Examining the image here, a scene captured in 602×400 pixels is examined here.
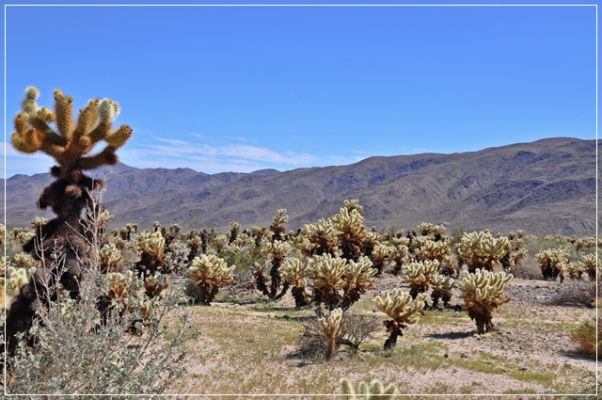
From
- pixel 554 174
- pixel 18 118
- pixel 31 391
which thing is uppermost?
pixel 554 174

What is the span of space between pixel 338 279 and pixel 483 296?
292 centimetres

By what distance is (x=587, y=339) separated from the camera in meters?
10.4

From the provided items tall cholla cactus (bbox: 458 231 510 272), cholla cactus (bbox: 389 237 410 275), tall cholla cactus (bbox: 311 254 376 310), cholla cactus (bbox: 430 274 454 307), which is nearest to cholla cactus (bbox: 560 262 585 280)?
cholla cactus (bbox: 389 237 410 275)

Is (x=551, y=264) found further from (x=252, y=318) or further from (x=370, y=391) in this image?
(x=370, y=391)

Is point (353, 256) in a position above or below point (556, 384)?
above

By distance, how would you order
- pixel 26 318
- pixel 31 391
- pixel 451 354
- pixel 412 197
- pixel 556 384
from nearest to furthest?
pixel 31 391 → pixel 26 318 → pixel 556 384 → pixel 451 354 → pixel 412 197

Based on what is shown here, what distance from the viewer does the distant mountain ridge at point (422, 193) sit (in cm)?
6506

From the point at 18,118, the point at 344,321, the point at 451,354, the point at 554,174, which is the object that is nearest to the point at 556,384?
the point at 451,354

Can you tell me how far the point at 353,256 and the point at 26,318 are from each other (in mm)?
11019

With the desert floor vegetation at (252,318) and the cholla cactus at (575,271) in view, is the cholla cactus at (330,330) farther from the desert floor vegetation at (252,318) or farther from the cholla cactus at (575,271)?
the cholla cactus at (575,271)

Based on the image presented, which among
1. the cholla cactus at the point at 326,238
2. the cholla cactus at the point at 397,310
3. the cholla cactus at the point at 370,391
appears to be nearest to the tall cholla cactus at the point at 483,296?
the cholla cactus at the point at 397,310

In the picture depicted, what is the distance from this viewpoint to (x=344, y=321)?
10.4 meters

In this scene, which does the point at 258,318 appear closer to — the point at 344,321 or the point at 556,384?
the point at 344,321

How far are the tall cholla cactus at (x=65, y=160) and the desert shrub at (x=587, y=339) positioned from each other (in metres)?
8.43
